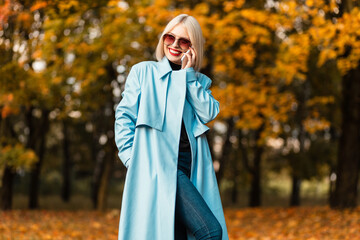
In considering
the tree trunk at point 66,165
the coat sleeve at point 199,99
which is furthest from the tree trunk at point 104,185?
the coat sleeve at point 199,99

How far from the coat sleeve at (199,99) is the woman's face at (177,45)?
164 mm

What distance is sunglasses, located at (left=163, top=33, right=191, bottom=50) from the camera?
2992 mm

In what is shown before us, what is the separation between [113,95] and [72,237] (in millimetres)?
7789

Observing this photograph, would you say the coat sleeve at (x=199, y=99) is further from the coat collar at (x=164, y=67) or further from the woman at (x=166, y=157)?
the coat collar at (x=164, y=67)

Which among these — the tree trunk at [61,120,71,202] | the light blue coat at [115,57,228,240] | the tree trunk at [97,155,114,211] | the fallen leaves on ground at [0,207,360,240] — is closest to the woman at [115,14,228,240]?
the light blue coat at [115,57,228,240]

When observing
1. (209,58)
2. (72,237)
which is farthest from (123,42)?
(72,237)

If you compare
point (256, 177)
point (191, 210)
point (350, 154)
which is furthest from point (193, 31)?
point (256, 177)

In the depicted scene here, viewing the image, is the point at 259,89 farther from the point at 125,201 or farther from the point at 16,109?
the point at 125,201

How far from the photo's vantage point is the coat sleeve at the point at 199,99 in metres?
2.80

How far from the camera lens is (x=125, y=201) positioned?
268 centimetres

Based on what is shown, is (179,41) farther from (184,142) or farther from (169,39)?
(184,142)

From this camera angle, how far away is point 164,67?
2.91 metres

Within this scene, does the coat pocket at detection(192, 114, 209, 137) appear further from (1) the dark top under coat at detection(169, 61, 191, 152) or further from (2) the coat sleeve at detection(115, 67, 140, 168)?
(2) the coat sleeve at detection(115, 67, 140, 168)

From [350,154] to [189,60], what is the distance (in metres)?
8.75
